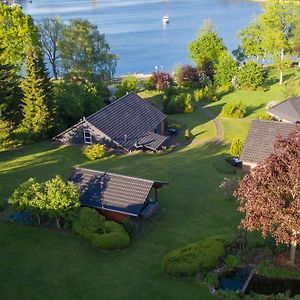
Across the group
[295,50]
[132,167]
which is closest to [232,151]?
[132,167]

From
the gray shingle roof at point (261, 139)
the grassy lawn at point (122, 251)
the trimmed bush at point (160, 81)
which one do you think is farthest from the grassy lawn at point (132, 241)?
the trimmed bush at point (160, 81)

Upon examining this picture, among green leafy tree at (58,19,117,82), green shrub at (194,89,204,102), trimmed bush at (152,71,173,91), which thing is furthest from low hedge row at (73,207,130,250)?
trimmed bush at (152,71,173,91)

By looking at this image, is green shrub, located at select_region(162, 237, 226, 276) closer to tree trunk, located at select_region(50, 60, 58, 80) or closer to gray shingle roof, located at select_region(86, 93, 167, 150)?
gray shingle roof, located at select_region(86, 93, 167, 150)

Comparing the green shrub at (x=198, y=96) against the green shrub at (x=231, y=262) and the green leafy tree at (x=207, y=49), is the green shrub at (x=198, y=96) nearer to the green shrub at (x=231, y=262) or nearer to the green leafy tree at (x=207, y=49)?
the green leafy tree at (x=207, y=49)

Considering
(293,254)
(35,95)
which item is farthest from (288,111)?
(293,254)

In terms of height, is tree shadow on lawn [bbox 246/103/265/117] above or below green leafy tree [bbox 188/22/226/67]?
below

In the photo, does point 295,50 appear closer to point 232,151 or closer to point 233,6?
point 232,151
